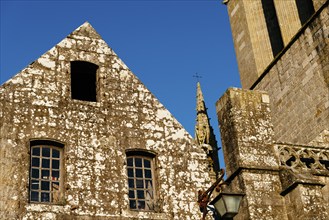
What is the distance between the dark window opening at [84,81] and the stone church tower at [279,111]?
2668mm

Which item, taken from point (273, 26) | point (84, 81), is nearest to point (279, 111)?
point (273, 26)

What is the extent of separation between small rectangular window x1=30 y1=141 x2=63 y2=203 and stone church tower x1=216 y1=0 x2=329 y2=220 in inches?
115

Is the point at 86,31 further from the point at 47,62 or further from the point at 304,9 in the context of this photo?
the point at 304,9

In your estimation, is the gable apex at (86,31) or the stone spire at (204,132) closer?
the gable apex at (86,31)

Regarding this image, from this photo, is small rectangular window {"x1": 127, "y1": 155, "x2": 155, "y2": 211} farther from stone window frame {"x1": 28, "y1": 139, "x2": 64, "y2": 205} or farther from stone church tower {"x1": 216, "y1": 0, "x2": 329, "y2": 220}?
stone church tower {"x1": 216, "y1": 0, "x2": 329, "y2": 220}

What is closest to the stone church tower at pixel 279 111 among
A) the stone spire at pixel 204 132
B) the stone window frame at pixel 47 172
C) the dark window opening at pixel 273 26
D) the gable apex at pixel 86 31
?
the dark window opening at pixel 273 26

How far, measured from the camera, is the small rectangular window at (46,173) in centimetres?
961

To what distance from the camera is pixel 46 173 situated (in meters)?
9.89

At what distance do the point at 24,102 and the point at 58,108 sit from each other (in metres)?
0.62

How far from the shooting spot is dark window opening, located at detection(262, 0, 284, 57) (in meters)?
20.3

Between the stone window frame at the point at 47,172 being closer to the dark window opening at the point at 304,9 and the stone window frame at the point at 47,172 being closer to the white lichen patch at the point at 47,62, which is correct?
the white lichen patch at the point at 47,62

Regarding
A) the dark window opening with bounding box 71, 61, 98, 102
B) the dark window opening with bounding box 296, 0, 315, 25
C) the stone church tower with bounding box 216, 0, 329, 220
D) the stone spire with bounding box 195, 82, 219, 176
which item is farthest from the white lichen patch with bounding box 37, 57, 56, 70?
the stone spire with bounding box 195, 82, 219, 176

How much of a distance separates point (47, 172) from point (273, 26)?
43.2 feet

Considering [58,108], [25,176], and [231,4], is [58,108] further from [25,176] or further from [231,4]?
[231,4]
